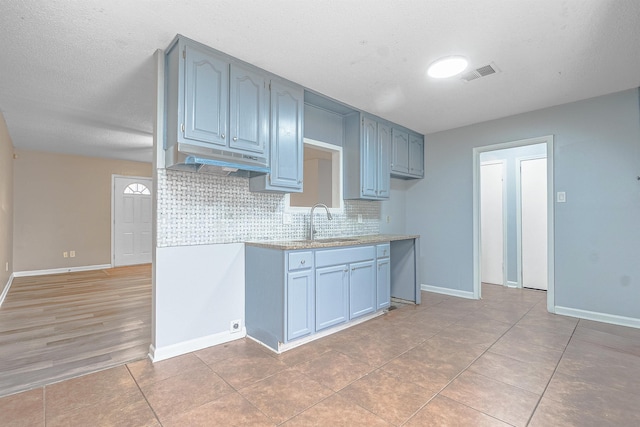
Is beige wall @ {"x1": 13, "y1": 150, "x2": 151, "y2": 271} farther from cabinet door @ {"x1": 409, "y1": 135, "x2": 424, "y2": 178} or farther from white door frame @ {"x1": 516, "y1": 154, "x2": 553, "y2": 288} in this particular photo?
white door frame @ {"x1": 516, "y1": 154, "x2": 553, "y2": 288}

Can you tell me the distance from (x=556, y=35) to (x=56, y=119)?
551 centimetres

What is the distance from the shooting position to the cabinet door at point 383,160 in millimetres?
4094

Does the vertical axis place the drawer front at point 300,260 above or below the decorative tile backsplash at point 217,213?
below

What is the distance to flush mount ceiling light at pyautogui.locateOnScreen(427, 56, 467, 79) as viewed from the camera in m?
Result: 2.59

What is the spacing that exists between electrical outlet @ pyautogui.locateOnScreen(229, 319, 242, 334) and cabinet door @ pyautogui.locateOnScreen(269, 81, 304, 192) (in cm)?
129

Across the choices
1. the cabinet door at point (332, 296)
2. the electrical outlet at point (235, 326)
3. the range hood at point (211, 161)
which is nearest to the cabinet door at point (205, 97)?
the range hood at point (211, 161)

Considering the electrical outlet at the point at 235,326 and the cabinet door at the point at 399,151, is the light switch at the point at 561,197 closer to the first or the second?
the cabinet door at the point at 399,151

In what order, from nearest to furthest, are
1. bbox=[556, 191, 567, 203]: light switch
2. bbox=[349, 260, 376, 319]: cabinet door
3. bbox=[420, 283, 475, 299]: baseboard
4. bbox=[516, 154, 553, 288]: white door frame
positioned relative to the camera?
1. bbox=[349, 260, 376, 319]: cabinet door
2. bbox=[556, 191, 567, 203]: light switch
3. bbox=[420, 283, 475, 299]: baseboard
4. bbox=[516, 154, 553, 288]: white door frame

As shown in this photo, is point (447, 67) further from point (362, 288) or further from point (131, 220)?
point (131, 220)

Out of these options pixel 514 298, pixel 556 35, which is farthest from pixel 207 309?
pixel 514 298

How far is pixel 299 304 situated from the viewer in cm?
266

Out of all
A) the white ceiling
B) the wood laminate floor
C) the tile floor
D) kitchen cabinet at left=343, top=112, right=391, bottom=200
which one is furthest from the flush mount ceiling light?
the wood laminate floor

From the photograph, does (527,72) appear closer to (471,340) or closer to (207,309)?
(471,340)

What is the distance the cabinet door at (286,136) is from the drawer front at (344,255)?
0.70m
